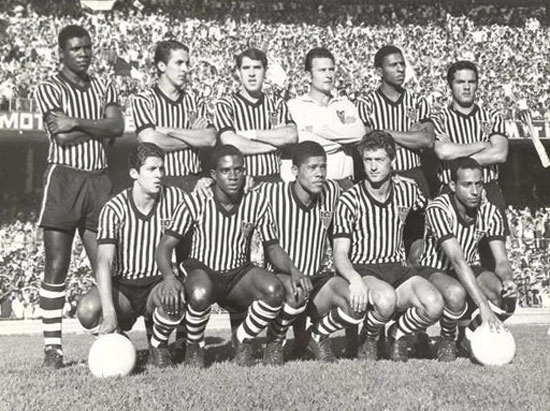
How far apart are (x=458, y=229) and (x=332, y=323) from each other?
3.94ft

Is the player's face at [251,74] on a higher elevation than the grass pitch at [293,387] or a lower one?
higher

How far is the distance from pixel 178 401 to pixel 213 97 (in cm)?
916

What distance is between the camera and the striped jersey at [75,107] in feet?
16.6

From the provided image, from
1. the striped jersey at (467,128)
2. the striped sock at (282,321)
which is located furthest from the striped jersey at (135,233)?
the striped jersey at (467,128)

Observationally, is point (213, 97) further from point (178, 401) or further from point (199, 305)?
point (178, 401)

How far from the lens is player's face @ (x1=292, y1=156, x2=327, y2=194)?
490 cm

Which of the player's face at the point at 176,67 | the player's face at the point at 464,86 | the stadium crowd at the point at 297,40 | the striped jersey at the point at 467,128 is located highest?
the stadium crowd at the point at 297,40

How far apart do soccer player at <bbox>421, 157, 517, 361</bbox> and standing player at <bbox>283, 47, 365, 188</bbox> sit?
34.4 inches

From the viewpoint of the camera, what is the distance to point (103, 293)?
447 centimetres

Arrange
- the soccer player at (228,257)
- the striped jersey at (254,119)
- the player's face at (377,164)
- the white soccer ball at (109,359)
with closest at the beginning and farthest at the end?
the white soccer ball at (109,359) < the soccer player at (228,257) < the player's face at (377,164) < the striped jersey at (254,119)

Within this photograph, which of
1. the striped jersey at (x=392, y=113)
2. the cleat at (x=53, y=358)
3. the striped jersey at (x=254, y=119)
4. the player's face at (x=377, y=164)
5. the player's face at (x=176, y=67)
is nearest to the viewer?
the cleat at (x=53, y=358)

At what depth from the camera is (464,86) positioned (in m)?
5.79

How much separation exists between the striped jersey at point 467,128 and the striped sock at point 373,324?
156 cm

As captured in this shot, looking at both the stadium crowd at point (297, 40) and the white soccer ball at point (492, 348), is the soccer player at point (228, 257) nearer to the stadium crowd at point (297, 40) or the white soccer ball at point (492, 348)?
the white soccer ball at point (492, 348)
